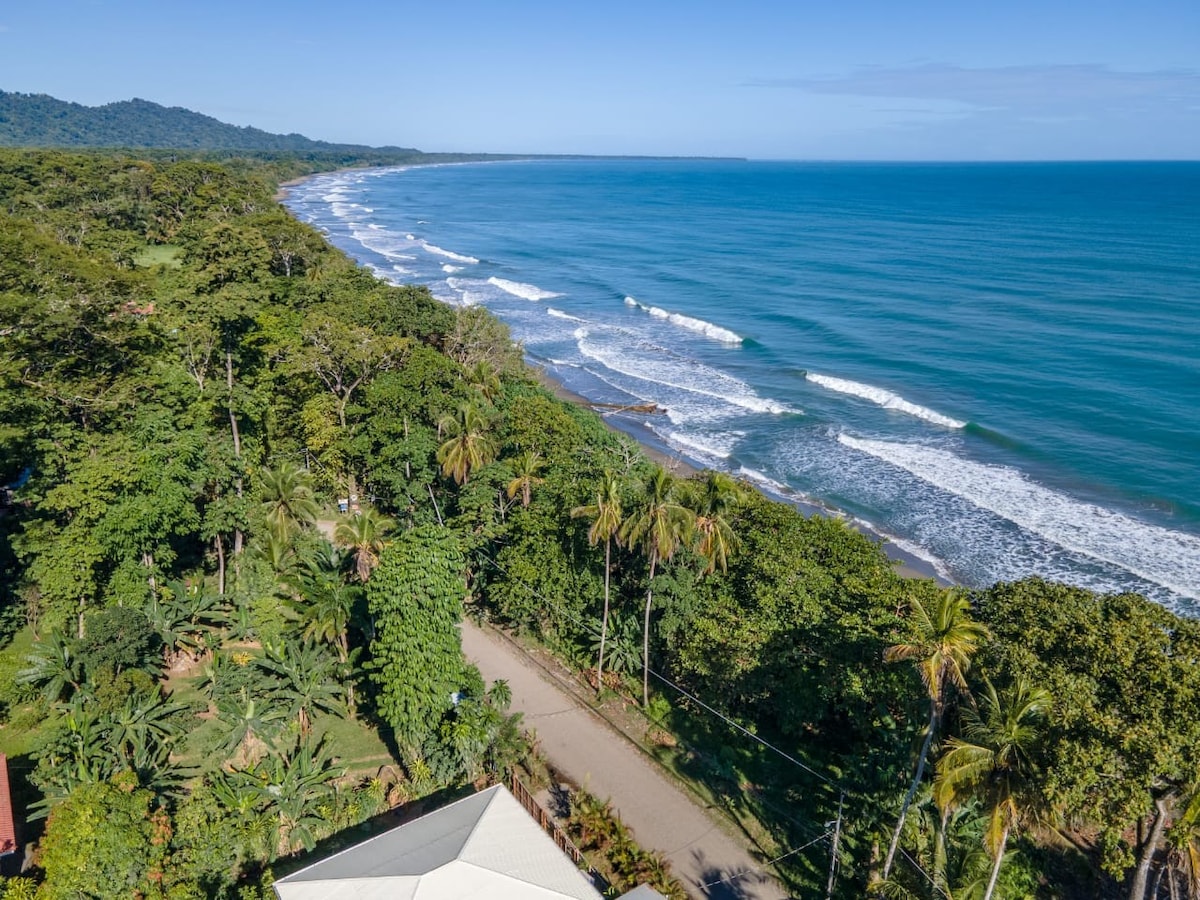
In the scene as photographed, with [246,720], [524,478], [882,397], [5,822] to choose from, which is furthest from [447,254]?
[5,822]

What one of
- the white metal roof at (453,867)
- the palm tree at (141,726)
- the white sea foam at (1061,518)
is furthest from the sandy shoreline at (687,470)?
the palm tree at (141,726)

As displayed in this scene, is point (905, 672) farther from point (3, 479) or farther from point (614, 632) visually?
point (3, 479)

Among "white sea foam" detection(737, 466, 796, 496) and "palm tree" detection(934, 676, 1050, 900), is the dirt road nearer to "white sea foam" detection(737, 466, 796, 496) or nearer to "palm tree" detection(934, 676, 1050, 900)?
"palm tree" detection(934, 676, 1050, 900)

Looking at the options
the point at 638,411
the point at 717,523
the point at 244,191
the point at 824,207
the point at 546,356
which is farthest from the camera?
the point at 824,207

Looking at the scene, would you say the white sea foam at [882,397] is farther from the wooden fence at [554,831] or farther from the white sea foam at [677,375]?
the wooden fence at [554,831]

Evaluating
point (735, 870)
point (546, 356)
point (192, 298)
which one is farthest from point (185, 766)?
point (546, 356)

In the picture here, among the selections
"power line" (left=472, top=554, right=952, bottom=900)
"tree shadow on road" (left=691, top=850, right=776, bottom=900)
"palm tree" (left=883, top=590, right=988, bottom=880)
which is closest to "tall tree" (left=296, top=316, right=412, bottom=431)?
"power line" (left=472, top=554, right=952, bottom=900)
